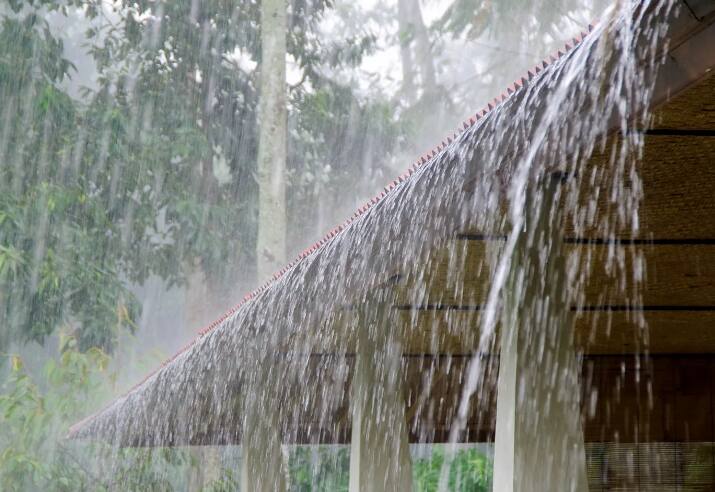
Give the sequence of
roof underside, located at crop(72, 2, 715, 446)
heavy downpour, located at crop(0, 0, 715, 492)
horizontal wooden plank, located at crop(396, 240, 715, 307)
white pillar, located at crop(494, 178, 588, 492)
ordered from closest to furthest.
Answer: roof underside, located at crop(72, 2, 715, 446) → heavy downpour, located at crop(0, 0, 715, 492) → white pillar, located at crop(494, 178, 588, 492) → horizontal wooden plank, located at crop(396, 240, 715, 307)

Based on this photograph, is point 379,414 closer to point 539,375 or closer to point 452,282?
point 452,282

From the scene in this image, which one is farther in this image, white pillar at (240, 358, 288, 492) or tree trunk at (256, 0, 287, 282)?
tree trunk at (256, 0, 287, 282)

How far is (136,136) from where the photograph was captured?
17.4 meters

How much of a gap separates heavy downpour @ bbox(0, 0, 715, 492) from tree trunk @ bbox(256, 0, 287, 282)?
4 cm

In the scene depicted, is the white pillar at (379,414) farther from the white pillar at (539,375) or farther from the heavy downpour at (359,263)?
the white pillar at (539,375)

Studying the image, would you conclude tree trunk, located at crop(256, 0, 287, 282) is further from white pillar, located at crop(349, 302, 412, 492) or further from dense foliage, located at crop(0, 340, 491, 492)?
white pillar, located at crop(349, 302, 412, 492)

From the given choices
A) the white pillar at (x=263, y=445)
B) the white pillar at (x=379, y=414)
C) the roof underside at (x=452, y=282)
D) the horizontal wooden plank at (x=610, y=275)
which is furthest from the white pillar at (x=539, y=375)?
the white pillar at (x=263, y=445)

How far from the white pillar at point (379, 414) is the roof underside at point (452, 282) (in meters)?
0.14

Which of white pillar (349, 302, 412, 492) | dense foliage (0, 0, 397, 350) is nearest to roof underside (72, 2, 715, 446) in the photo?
white pillar (349, 302, 412, 492)

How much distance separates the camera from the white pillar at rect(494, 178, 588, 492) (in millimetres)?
2957

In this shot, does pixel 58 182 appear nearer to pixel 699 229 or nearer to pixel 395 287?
pixel 395 287

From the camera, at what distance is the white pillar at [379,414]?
4.35 metres

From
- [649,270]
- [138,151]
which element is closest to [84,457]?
[138,151]

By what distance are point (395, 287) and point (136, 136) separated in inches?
534
